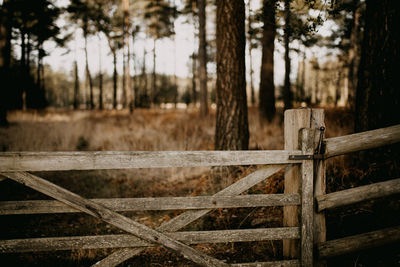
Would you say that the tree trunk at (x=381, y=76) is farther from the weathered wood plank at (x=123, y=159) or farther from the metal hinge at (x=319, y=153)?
the weathered wood plank at (x=123, y=159)

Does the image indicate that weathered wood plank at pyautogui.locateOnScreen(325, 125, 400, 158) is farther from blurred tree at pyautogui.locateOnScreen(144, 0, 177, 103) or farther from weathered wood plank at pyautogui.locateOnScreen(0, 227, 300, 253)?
blurred tree at pyautogui.locateOnScreen(144, 0, 177, 103)

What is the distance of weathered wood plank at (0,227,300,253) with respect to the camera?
2330 mm

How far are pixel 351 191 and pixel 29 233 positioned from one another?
4539 mm

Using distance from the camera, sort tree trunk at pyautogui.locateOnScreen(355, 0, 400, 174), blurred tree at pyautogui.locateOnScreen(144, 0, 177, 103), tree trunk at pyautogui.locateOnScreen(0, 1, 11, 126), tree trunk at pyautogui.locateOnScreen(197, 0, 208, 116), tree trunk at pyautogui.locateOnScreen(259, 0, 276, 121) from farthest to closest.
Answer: blurred tree at pyautogui.locateOnScreen(144, 0, 177, 103) → tree trunk at pyautogui.locateOnScreen(197, 0, 208, 116) → tree trunk at pyautogui.locateOnScreen(0, 1, 11, 126) → tree trunk at pyautogui.locateOnScreen(259, 0, 276, 121) → tree trunk at pyautogui.locateOnScreen(355, 0, 400, 174)

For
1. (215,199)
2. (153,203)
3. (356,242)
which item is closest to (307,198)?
(356,242)

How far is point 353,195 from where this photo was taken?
2.49m

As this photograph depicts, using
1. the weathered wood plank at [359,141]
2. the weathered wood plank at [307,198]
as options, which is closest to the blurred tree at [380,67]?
the weathered wood plank at [359,141]

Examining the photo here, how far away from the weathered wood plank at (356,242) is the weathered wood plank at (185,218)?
974 mm

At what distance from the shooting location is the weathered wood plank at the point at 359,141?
2.48 meters

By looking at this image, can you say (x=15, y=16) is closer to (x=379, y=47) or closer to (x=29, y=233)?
(x=29, y=233)

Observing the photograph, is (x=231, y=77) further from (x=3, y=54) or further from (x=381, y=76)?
(x=3, y=54)

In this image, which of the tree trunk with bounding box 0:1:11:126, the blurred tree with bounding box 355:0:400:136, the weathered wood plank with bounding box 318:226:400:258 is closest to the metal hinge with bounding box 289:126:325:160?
the weathered wood plank with bounding box 318:226:400:258

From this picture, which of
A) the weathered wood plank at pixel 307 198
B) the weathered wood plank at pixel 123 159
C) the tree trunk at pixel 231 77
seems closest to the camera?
the weathered wood plank at pixel 123 159

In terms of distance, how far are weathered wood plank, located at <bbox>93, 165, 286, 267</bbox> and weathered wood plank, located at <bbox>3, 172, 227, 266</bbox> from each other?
0.39 ft
